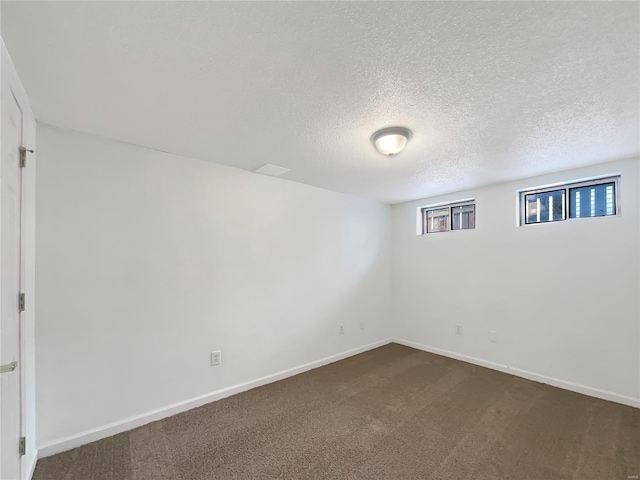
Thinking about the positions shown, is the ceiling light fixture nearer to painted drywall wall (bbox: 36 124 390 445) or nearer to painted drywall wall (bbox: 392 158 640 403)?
painted drywall wall (bbox: 36 124 390 445)

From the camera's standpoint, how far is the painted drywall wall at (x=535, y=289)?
8.65 feet

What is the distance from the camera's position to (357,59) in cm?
134

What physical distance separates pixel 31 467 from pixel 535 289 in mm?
4502

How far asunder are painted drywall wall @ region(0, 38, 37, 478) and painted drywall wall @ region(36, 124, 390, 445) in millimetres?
68

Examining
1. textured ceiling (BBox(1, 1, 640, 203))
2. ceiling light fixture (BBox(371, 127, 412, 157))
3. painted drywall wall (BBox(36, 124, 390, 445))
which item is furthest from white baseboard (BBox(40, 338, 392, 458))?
ceiling light fixture (BBox(371, 127, 412, 157))

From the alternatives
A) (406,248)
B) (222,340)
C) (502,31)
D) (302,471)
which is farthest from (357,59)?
(406,248)

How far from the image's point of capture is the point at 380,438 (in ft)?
6.93

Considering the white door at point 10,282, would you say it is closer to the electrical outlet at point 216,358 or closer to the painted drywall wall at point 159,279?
the painted drywall wall at point 159,279

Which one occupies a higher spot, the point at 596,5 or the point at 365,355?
the point at 596,5

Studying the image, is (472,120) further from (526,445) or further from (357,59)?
(526,445)

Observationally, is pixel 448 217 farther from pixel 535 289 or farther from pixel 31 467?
pixel 31 467

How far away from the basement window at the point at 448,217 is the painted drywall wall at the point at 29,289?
425 cm

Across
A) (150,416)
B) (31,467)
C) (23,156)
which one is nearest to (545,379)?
(150,416)

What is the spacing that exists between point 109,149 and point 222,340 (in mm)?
1902
